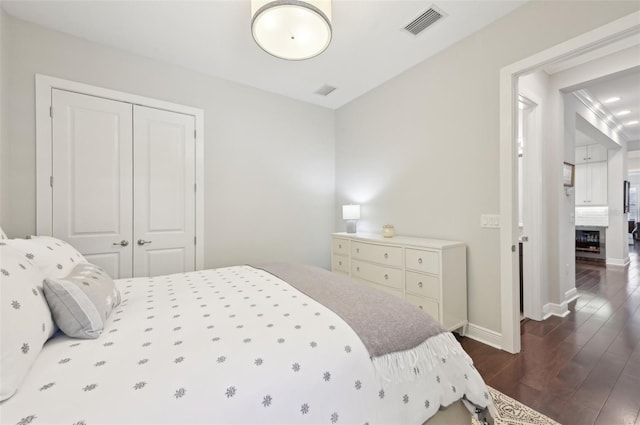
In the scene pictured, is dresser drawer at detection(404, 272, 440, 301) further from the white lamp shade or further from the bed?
the white lamp shade

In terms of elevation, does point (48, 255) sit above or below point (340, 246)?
above

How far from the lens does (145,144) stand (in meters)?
2.63

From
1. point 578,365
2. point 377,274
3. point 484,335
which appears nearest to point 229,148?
point 377,274

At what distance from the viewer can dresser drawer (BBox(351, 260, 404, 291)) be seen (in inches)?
99.4

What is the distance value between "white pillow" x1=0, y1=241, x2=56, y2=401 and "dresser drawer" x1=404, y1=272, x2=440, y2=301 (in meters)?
2.35

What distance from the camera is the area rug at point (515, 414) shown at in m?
1.42

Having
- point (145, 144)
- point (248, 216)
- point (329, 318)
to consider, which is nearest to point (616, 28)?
point (329, 318)

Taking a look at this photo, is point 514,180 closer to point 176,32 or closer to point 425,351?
point 425,351

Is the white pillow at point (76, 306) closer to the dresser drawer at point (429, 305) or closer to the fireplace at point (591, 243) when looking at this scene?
the dresser drawer at point (429, 305)

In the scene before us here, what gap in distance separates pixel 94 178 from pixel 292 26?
2247 mm

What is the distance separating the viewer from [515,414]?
148 cm

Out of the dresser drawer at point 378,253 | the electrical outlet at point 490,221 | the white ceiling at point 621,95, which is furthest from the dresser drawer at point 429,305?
the white ceiling at point 621,95

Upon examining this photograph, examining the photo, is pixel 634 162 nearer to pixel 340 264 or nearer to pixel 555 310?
pixel 555 310

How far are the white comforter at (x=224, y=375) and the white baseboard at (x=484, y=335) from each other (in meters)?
1.25
